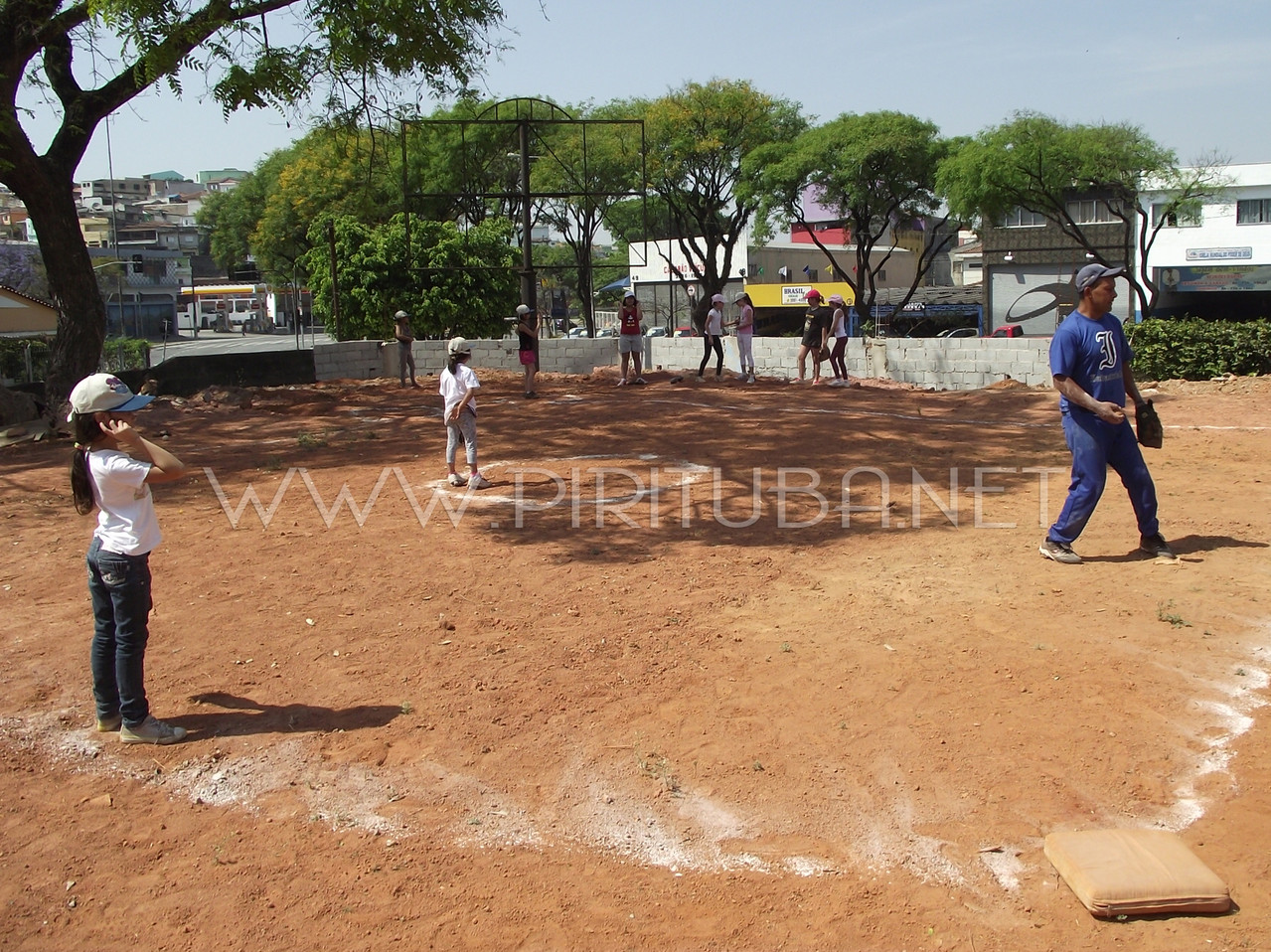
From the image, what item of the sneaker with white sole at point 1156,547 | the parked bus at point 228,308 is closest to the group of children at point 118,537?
the sneaker with white sole at point 1156,547

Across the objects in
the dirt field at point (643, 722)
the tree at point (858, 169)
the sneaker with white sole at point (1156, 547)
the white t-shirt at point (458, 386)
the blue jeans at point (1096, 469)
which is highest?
the tree at point (858, 169)

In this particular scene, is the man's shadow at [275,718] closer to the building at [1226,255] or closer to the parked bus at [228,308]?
the building at [1226,255]

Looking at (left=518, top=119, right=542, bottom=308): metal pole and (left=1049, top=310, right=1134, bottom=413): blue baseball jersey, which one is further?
(left=518, top=119, right=542, bottom=308): metal pole

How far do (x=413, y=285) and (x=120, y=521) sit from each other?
2784 centimetres

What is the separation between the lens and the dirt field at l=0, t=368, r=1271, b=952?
3875mm

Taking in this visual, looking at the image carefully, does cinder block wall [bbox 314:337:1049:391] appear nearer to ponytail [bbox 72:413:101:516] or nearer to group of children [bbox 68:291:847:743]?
group of children [bbox 68:291:847:743]

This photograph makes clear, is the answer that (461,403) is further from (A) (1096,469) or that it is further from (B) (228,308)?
(B) (228,308)

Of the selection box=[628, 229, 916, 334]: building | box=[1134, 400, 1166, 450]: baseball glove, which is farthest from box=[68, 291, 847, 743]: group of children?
box=[628, 229, 916, 334]: building

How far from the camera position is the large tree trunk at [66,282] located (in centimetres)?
1528

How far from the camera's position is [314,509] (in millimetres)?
9594

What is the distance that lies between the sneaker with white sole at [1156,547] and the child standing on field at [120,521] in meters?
5.66

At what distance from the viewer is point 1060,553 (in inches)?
281

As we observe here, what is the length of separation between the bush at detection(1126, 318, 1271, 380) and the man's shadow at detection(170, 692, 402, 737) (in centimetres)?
1471

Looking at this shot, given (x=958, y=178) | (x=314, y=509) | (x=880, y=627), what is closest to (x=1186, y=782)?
(x=880, y=627)
